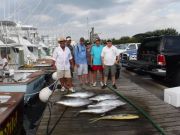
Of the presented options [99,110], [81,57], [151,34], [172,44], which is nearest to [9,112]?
[99,110]

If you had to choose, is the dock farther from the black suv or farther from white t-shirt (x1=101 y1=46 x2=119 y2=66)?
the black suv

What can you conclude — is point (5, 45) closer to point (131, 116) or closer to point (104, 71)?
A: point (104, 71)

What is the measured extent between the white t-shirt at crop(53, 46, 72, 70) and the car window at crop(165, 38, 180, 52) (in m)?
4.61

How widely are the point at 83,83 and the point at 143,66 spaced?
3.53 m

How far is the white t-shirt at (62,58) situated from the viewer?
10.4 meters

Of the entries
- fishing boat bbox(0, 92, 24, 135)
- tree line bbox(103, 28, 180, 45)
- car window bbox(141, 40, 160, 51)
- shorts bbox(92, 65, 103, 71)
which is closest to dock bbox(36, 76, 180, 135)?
fishing boat bbox(0, 92, 24, 135)

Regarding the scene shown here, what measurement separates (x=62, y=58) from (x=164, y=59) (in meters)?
4.29

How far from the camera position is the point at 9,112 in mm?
7422

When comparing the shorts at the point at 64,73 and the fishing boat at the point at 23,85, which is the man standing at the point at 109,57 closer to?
the shorts at the point at 64,73

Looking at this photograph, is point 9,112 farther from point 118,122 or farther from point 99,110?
point 118,122

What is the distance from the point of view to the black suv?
43.3ft

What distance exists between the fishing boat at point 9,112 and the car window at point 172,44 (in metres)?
6.53

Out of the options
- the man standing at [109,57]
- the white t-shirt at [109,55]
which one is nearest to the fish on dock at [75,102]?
the man standing at [109,57]

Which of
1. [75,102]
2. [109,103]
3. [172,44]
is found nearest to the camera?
[109,103]
